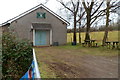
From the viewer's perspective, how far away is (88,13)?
653 inches

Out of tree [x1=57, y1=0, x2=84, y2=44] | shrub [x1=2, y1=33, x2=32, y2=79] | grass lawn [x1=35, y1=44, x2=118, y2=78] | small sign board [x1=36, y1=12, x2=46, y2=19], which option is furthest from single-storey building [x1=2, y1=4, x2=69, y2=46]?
grass lawn [x1=35, y1=44, x2=118, y2=78]

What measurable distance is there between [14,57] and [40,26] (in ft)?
31.3

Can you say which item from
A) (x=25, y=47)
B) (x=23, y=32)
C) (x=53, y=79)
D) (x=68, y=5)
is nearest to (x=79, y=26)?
(x=68, y=5)

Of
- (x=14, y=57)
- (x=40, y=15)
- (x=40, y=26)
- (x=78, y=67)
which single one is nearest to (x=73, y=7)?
(x=40, y=15)

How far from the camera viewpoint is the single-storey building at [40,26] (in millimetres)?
16438

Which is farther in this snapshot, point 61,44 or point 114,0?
point 61,44

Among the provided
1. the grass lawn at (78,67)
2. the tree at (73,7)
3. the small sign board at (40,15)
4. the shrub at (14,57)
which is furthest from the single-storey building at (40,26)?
the grass lawn at (78,67)

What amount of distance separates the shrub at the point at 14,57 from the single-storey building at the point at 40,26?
8105 millimetres

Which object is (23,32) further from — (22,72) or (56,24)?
(22,72)

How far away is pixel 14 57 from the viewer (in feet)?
24.7

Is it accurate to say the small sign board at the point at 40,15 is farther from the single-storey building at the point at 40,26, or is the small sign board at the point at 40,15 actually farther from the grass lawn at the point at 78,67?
the grass lawn at the point at 78,67

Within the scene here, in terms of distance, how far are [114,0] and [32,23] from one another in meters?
10.8

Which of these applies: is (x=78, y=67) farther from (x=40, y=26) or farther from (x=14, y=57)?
(x=40, y=26)

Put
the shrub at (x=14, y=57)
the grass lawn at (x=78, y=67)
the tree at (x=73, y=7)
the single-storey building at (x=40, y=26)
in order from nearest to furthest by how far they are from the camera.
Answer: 1. the grass lawn at (x=78, y=67)
2. the shrub at (x=14, y=57)
3. the single-storey building at (x=40, y=26)
4. the tree at (x=73, y=7)
